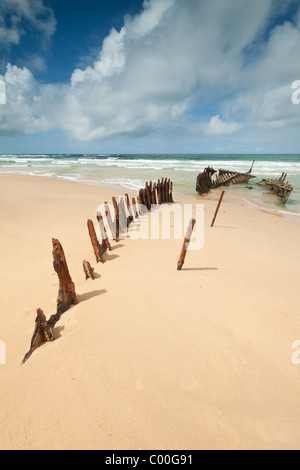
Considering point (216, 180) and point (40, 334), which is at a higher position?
point (216, 180)

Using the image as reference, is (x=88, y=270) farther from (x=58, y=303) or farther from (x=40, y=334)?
(x=40, y=334)

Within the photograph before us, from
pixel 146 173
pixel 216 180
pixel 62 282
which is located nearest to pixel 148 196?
pixel 62 282

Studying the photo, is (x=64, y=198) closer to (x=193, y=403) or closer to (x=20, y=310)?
(x=20, y=310)

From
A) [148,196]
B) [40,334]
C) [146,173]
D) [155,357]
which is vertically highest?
[146,173]

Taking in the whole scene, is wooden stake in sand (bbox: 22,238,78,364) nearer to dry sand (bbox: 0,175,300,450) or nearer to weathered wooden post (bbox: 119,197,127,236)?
dry sand (bbox: 0,175,300,450)

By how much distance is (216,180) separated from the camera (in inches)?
875

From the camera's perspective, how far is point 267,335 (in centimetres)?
319

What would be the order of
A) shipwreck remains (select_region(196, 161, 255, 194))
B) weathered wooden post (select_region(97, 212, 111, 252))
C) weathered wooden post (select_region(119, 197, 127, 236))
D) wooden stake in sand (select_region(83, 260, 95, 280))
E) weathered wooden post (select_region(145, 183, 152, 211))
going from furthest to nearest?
shipwreck remains (select_region(196, 161, 255, 194)) → weathered wooden post (select_region(145, 183, 152, 211)) → weathered wooden post (select_region(119, 197, 127, 236)) → weathered wooden post (select_region(97, 212, 111, 252)) → wooden stake in sand (select_region(83, 260, 95, 280))

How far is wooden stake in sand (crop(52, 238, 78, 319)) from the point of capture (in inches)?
136

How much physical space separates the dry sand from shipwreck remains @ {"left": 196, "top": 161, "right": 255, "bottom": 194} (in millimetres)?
12855

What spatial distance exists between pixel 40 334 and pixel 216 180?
22092mm

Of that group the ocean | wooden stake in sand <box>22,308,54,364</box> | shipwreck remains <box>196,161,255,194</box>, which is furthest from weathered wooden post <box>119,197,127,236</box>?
shipwreck remains <box>196,161,255,194</box>

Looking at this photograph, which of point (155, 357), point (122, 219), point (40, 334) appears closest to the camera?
point (155, 357)

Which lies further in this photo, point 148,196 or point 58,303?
point 148,196
